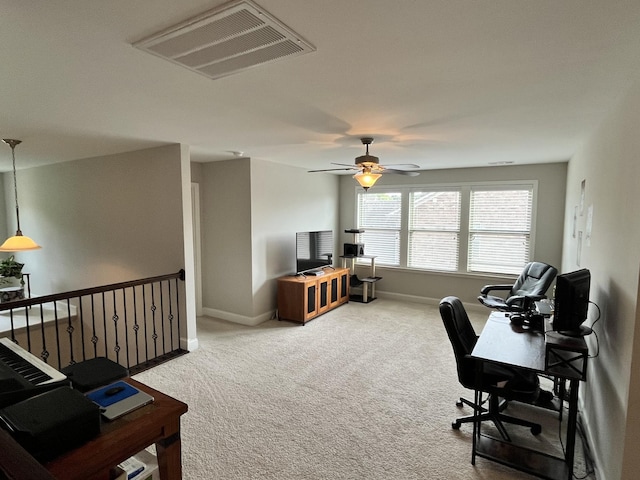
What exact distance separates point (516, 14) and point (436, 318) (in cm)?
466

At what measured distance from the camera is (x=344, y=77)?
1.99m

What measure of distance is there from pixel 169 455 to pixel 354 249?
540 cm

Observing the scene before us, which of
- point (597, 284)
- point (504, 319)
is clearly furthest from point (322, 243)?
point (597, 284)

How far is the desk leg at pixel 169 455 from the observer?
113 centimetres

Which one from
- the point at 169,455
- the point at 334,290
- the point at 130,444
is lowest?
the point at 334,290

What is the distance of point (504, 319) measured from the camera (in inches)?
124

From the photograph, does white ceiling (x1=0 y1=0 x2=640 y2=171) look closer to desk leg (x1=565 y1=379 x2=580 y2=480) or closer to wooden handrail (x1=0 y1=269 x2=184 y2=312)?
wooden handrail (x1=0 y1=269 x2=184 y2=312)

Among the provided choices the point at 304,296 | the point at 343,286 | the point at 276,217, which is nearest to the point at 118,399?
the point at 304,296

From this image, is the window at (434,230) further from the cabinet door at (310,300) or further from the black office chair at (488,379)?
the black office chair at (488,379)

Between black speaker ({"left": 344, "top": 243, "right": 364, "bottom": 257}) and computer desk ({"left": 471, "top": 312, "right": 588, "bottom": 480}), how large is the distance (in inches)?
150

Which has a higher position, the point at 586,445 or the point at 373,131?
the point at 373,131

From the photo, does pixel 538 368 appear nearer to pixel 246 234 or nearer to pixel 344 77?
pixel 344 77

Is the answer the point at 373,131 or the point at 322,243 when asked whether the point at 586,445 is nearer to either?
the point at 373,131

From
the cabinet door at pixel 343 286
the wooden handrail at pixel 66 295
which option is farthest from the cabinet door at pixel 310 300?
the wooden handrail at pixel 66 295
